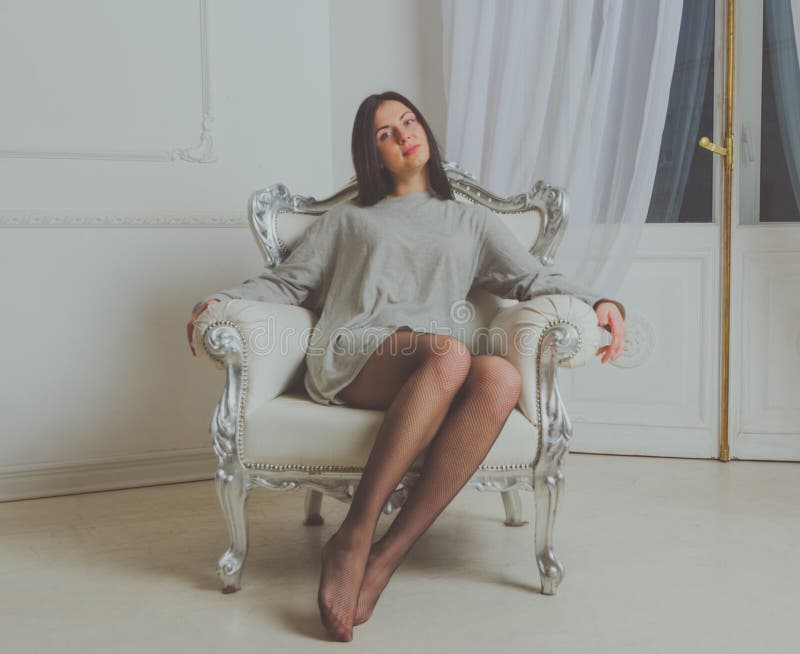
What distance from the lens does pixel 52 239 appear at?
274 centimetres

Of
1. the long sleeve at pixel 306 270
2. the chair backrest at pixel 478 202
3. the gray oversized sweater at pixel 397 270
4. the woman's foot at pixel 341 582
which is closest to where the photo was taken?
the woman's foot at pixel 341 582

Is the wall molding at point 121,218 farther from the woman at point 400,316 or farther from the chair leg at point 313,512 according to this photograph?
the chair leg at point 313,512

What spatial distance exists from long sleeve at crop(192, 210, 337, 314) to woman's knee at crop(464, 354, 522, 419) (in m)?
0.60

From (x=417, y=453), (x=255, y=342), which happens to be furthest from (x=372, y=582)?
(x=255, y=342)

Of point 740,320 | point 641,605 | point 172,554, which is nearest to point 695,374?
point 740,320

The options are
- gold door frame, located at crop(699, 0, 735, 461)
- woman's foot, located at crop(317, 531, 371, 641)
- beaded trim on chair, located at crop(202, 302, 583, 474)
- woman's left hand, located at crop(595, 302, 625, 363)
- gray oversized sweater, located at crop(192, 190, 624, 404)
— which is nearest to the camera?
woman's foot, located at crop(317, 531, 371, 641)

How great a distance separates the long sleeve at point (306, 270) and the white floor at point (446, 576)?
2.25ft

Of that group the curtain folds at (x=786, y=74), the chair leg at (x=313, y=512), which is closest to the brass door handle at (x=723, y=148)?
the curtain folds at (x=786, y=74)

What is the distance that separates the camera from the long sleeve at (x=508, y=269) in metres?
2.20

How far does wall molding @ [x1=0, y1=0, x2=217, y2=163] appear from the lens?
2723 mm

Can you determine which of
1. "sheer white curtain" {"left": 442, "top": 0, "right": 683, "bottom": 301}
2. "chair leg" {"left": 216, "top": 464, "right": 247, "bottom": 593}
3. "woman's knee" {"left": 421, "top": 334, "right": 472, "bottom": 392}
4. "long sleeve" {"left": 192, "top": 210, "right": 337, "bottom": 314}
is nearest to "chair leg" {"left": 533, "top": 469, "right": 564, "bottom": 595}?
"woman's knee" {"left": 421, "top": 334, "right": 472, "bottom": 392}

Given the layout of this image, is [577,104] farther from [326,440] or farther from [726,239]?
[326,440]

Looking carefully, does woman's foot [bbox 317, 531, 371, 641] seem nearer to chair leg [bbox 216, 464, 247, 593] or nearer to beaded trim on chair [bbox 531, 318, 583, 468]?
chair leg [bbox 216, 464, 247, 593]

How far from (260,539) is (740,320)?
1949mm
